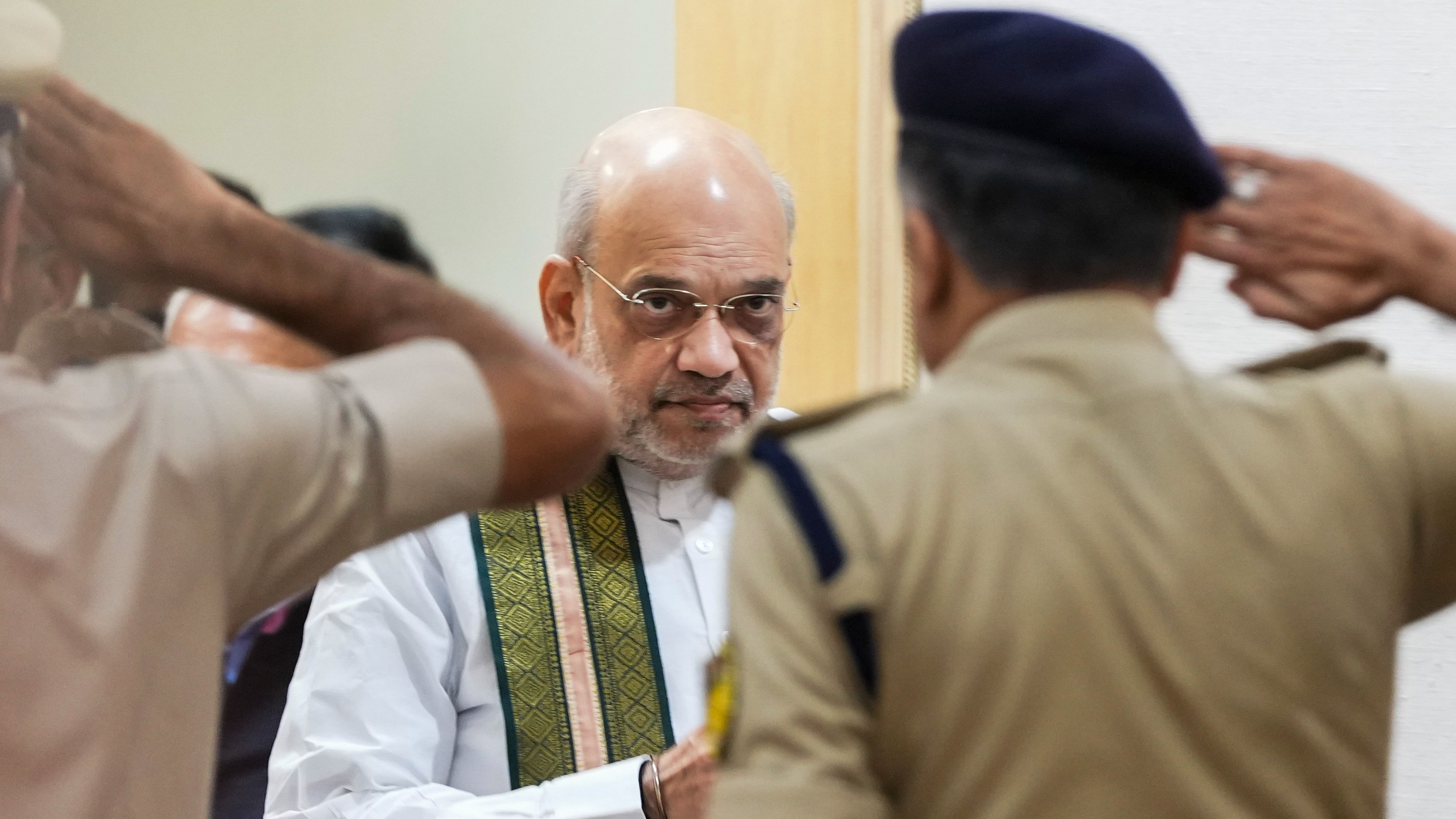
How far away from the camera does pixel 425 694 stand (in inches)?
59.6

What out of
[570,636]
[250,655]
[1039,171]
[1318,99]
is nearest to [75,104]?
[1039,171]

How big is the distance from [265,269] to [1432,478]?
685mm

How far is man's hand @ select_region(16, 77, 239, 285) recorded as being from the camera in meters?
0.88

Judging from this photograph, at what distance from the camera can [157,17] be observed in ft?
12.7

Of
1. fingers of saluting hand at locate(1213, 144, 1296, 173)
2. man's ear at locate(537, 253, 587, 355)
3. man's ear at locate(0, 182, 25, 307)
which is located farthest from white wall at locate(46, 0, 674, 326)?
man's ear at locate(0, 182, 25, 307)

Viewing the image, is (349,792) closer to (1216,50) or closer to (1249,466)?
(1249,466)

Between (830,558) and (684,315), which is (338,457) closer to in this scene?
(830,558)

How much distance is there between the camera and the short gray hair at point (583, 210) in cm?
174

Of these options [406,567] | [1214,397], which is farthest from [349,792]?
[1214,397]

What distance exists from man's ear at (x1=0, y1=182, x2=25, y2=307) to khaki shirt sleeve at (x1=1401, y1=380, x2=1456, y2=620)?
0.78 meters

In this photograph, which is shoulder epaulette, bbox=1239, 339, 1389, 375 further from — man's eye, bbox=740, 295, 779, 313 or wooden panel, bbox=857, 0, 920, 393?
wooden panel, bbox=857, 0, 920, 393

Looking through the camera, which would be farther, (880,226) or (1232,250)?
(880,226)

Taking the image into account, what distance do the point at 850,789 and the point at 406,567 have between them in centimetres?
89

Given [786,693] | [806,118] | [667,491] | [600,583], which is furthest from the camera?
[806,118]
